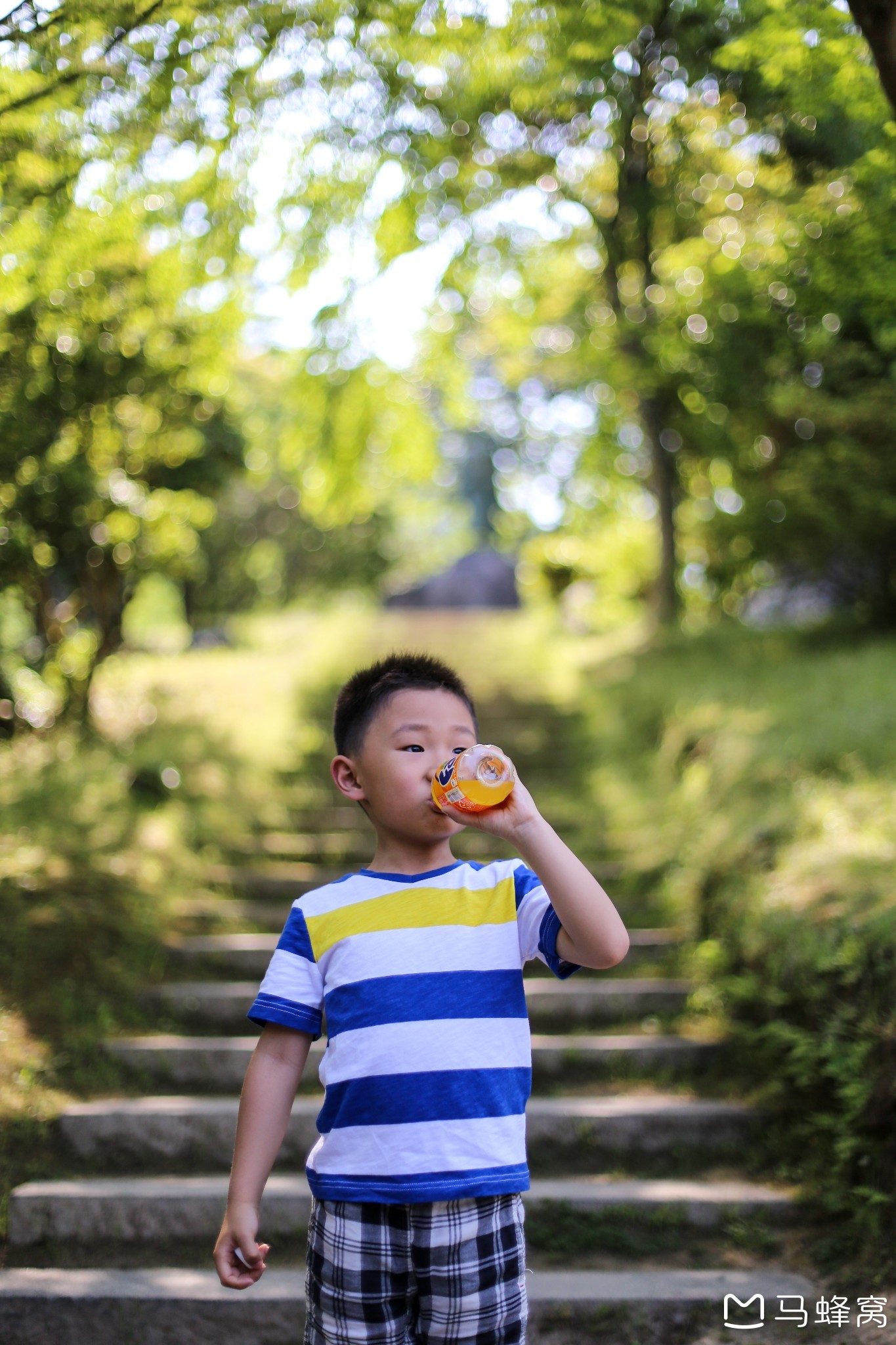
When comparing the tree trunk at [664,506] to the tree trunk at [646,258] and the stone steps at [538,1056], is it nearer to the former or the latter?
the tree trunk at [646,258]

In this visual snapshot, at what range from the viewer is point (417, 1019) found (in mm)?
1686

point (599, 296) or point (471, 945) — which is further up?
point (599, 296)

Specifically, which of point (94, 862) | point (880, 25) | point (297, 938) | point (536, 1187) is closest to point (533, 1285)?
point (536, 1187)

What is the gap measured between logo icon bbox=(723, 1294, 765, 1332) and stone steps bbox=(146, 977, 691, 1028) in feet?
5.57

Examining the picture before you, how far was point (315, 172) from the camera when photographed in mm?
3932

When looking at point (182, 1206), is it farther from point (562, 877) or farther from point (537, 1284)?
point (562, 877)

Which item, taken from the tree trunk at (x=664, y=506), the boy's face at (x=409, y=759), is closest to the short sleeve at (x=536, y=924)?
the boy's face at (x=409, y=759)

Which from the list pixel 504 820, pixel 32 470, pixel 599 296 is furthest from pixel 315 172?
pixel 599 296

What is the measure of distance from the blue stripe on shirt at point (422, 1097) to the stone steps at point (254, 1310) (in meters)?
1.33

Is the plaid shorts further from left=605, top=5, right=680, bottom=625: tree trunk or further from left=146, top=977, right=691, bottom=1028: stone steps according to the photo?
left=605, top=5, right=680, bottom=625: tree trunk

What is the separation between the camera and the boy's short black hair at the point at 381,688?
1.90m

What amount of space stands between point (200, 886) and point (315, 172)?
3385mm

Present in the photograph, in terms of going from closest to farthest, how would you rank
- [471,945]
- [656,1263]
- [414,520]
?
1. [471,945]
2. [656,1263]
3. [414,520]

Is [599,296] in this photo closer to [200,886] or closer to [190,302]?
[190,302]
